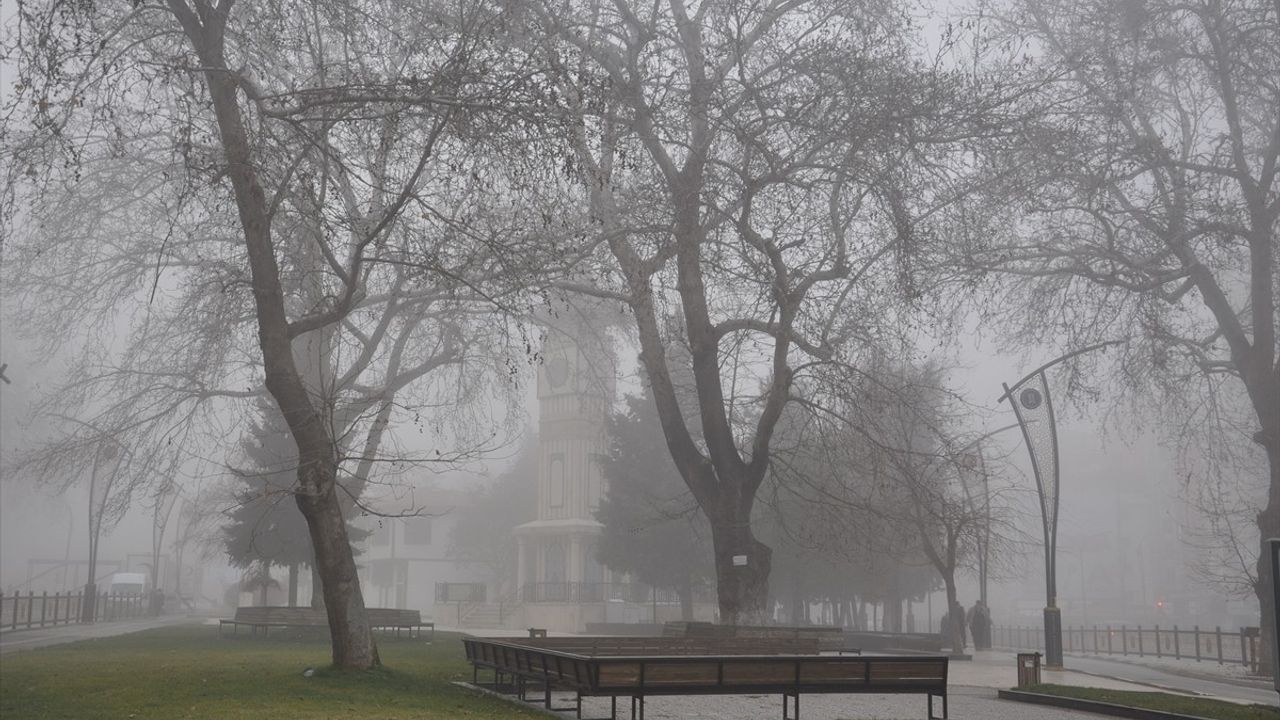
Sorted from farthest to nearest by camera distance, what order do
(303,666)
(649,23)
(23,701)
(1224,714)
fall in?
(649,23), (303,666), (1224,714), (23,701)

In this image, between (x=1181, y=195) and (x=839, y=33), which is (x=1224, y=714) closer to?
(x=839, y=33)

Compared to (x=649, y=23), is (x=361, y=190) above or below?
below

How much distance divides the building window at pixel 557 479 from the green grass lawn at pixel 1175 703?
4225 cm

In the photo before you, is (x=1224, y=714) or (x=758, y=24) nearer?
(x=1224, y=714)

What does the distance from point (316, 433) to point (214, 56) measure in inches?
194

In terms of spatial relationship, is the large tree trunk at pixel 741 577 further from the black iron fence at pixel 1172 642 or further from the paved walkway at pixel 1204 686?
the black iron fence at pixel 1172 642

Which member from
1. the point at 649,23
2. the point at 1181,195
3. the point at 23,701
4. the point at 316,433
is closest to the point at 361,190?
the point at 316,433

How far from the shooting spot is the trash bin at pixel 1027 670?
706 inches

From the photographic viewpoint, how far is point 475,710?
12.7 metres

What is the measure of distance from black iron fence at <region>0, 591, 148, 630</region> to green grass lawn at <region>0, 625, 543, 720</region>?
17.6 metres

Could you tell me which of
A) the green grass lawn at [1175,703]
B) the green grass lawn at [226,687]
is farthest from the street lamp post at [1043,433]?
the green grass lawn at [226,687]

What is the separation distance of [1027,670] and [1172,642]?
3720 cm

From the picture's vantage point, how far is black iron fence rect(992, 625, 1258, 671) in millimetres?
33406

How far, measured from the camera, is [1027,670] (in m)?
18.3
